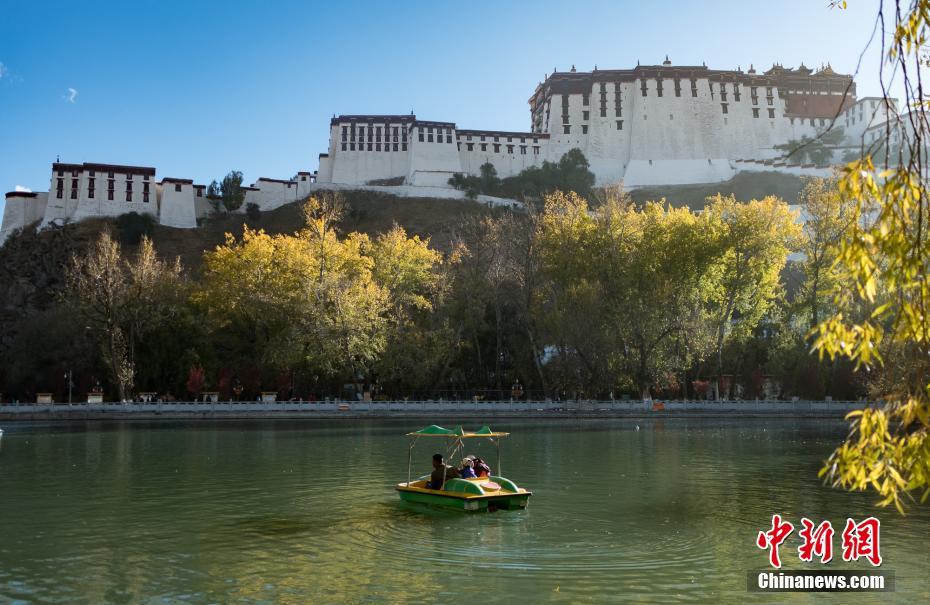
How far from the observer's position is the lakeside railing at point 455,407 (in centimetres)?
4984

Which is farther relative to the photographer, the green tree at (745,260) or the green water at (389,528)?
the green tree at (745,260)

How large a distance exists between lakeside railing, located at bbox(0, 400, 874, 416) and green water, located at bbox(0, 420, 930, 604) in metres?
19.3

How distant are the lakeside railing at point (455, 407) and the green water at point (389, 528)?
19313mm

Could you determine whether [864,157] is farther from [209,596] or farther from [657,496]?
[657,496]

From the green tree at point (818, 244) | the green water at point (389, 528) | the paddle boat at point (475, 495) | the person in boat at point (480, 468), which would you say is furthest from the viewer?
the green tree at point (818, 244)

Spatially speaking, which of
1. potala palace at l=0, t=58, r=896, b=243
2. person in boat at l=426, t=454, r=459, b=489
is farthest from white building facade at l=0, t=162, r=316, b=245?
person in boat at l=426, t=454, r=459, b=489

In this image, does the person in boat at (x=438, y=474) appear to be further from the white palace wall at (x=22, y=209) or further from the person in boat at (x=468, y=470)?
the white palace wall at (x=22, y=209)

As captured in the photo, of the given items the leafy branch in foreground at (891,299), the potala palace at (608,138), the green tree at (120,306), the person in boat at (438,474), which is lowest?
the person in boat at (438,474)

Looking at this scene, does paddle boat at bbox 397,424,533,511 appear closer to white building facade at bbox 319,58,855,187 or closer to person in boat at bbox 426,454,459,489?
person in boat at bbox 426,454,459,489

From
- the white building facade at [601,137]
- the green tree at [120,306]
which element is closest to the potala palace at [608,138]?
the white building facade at [601,137]

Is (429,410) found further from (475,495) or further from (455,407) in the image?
(475,495)

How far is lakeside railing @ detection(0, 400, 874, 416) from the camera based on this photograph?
49.8m

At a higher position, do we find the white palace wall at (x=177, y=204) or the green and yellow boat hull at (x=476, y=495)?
the white palace wall at (x=177, y=204)

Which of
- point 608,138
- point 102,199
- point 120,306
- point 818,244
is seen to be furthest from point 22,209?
point 818,244
